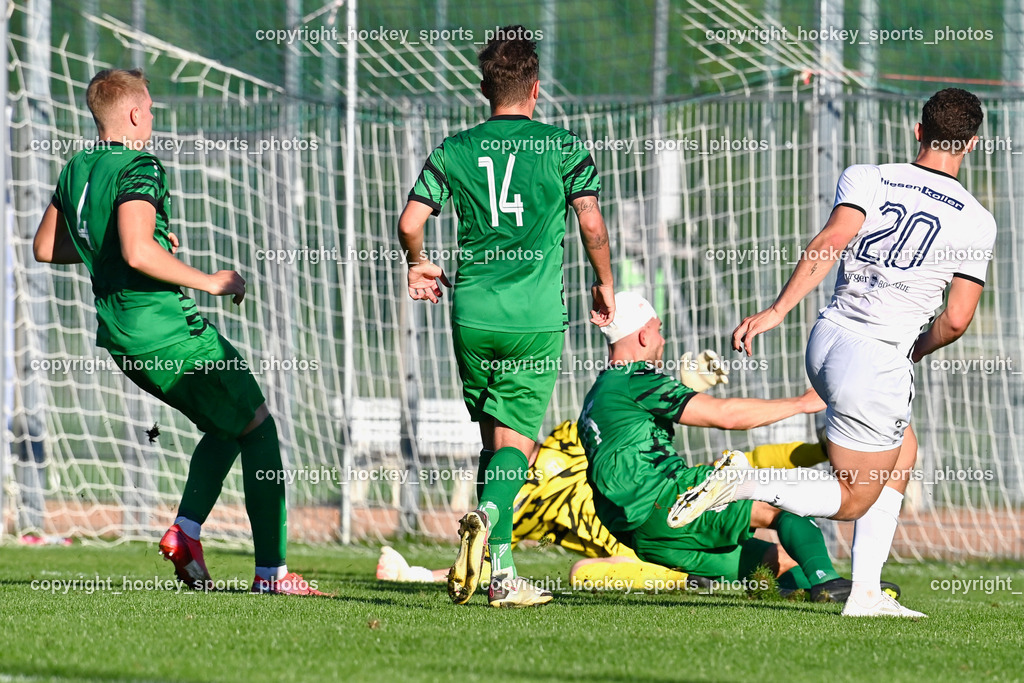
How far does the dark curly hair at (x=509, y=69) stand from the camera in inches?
182


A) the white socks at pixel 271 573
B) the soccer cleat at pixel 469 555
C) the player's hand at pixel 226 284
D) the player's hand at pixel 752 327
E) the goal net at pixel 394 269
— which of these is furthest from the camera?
the goal net at pixel 394 269

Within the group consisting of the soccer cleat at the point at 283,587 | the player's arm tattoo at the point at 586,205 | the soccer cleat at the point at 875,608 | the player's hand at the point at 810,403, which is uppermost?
the player's arm tattoo at the point at 586,205

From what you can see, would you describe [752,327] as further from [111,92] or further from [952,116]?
[111,92]

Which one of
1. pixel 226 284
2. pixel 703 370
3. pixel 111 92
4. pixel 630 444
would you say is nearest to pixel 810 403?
pixel 703 370

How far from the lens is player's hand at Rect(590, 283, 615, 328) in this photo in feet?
15.3

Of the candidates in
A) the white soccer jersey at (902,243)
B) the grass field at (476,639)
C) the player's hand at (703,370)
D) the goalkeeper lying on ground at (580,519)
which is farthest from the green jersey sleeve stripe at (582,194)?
the grass field at (476,639)

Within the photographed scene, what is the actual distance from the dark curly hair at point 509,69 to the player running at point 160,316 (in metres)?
1.31

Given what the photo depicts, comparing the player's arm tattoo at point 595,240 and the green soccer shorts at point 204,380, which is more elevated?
the player's arm tattoo at point 595,240

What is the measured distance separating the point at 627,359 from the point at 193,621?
2.27m

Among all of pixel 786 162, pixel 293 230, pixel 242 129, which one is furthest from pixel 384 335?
pixel 786 162

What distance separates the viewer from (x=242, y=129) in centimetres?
969

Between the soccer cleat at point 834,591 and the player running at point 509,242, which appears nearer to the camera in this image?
the player running at point 509,242

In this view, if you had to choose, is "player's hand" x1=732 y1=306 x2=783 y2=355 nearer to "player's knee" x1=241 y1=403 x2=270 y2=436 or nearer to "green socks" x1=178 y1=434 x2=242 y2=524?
"player's knee" x1=241 y1=403 x2=270 y2=436

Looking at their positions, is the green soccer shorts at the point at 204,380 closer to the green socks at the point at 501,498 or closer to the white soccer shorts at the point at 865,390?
the green socks at the point at 501,498
